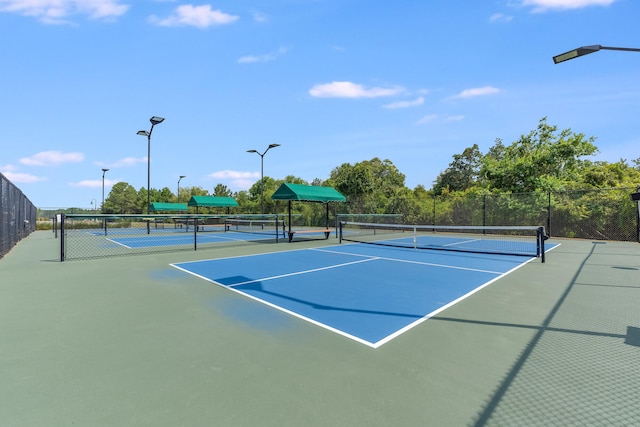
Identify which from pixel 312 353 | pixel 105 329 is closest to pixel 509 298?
pixel 312 353

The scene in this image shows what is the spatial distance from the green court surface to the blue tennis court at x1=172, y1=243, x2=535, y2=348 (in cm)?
37

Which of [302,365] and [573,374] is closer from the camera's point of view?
[573,374]

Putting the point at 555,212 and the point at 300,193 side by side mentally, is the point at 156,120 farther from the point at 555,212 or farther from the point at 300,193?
the point at 555,212

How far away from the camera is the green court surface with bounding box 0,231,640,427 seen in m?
2.61

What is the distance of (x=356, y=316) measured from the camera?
5.02 metres

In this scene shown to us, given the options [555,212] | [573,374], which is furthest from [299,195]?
[555,212]

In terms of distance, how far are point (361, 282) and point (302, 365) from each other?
4.11 meters

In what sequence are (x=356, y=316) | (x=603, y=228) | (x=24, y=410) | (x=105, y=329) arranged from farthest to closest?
(x=603, y=228) < (x=356, y=316) < (x=105, y=329) < (x=24, y=410)

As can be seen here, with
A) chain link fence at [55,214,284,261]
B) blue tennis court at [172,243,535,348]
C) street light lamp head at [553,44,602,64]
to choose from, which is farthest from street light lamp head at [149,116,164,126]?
street light lamp head at [553,44,602,64]

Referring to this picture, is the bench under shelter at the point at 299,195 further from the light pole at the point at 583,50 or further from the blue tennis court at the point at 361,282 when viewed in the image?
the light pole at the point at 583,50

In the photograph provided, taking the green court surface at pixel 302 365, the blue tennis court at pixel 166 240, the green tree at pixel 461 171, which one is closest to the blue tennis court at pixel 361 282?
the green court surface at pixel 302 365

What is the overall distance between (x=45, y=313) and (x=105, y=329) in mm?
1626

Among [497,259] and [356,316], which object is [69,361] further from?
[497,259]

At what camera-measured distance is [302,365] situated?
343 cm
